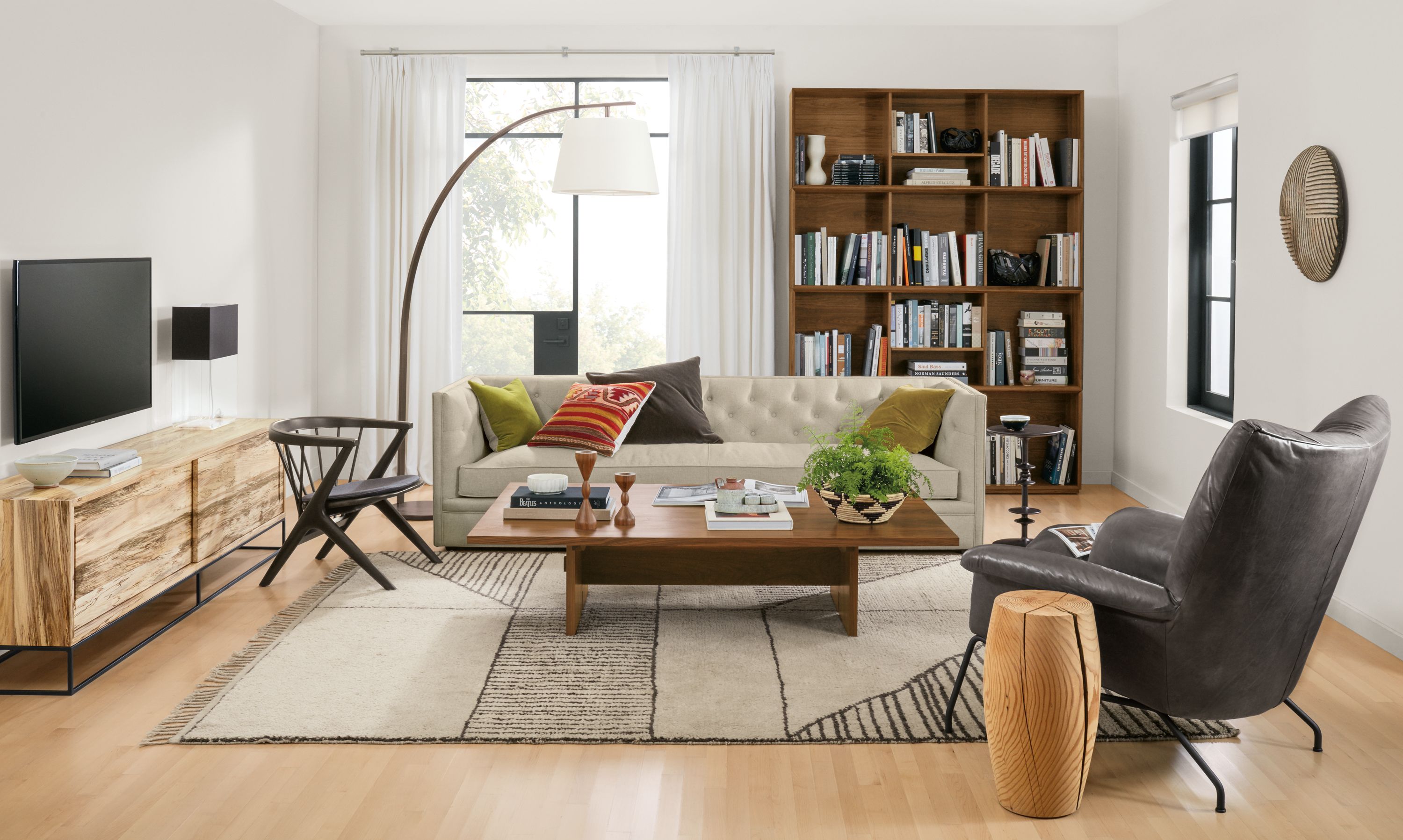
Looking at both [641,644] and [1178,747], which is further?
[641,644]

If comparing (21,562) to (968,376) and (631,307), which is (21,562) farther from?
(968,376)

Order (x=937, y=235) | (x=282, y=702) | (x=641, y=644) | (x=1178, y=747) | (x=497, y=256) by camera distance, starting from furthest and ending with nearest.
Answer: (x=497, y=256), (x=937, y=235), (x=641, y=644), (x=282, y=702), (x=1178, y=747)

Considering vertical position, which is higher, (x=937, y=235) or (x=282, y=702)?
(x=937, y=235)

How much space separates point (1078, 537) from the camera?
3.53m

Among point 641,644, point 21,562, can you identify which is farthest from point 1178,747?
point 21,562

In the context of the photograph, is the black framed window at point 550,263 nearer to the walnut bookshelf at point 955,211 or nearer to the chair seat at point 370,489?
the walnut bookshelf at point 955,211

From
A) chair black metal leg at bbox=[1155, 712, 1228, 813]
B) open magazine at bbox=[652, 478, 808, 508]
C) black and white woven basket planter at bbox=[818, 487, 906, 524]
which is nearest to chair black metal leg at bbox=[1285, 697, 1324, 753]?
chair black metal leg at bbox=[1155, 712, 1228, 813]

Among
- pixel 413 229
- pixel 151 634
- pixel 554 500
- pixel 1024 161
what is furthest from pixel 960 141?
pixel 151 634

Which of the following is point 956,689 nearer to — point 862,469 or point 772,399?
point 862,469

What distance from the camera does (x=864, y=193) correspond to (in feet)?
21.9

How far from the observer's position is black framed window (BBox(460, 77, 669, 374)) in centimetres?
688

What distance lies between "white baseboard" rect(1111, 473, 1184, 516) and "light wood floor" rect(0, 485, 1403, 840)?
2666 millimetres

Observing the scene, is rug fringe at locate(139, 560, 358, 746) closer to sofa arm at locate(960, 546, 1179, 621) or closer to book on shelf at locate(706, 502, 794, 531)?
book on shelf at locate(706, 502, 794, 531)

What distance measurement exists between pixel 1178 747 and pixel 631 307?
4.69m
